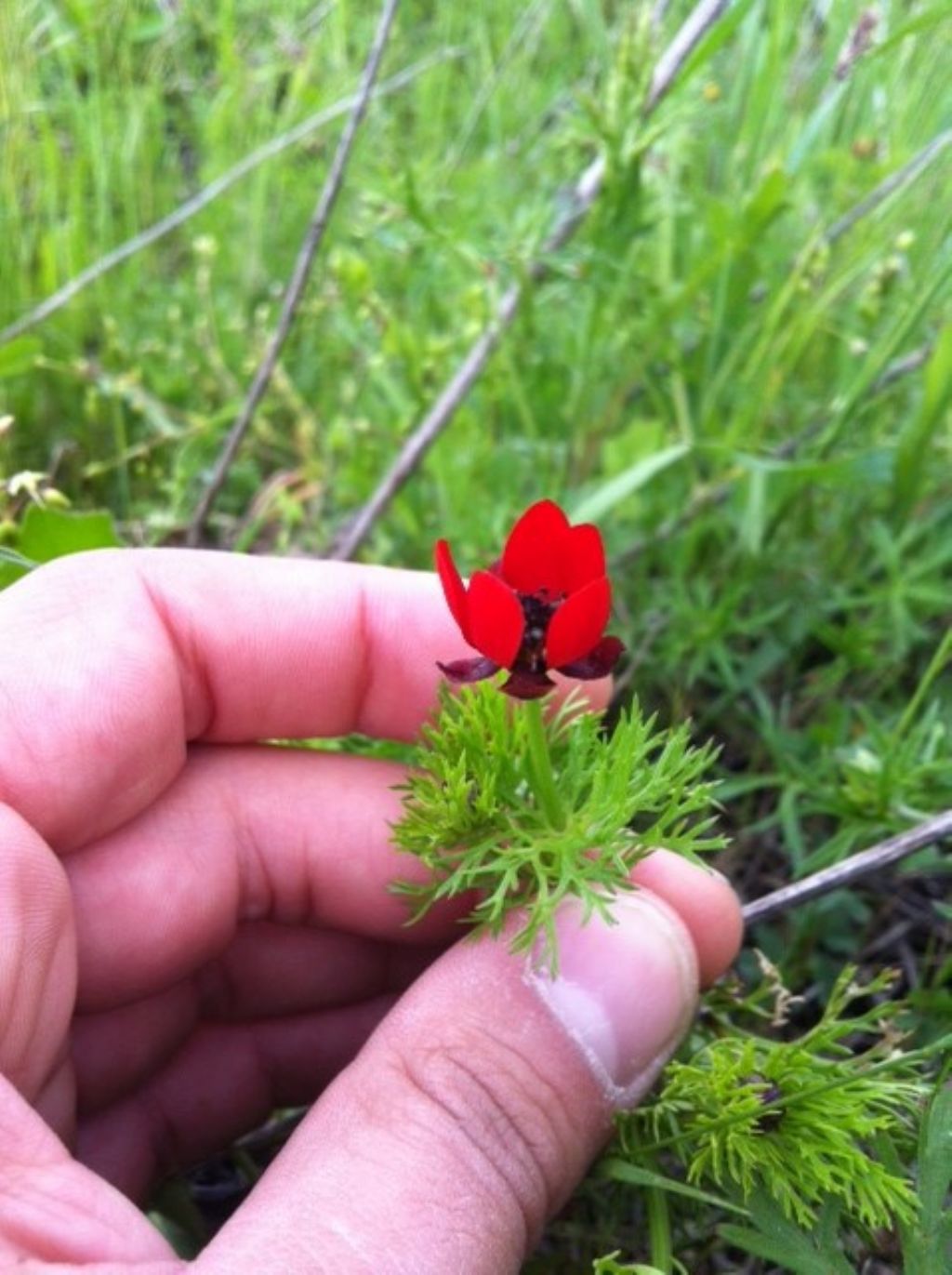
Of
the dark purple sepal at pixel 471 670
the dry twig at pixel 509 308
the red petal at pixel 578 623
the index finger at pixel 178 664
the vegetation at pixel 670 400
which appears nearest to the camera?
the red petal at pixel 578 623

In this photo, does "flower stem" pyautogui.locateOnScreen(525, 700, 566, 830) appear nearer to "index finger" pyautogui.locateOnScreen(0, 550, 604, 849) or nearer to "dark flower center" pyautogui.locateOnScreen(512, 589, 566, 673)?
"dark flower center" pyautogui.locateOnScreen(512, 589, 566, 673)

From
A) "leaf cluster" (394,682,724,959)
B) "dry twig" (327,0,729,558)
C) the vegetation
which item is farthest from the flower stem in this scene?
→ "dry twig" (327,0,729,558)

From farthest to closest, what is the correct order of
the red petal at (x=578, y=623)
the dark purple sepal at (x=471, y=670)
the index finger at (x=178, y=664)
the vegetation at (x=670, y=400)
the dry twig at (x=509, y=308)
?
the dry twig at (x=509, y=308), the vegetation at (x=670, y=400), the index finger at (x=178, y=664), the dark purple sepal at (x=471, y=670), the red petal at (x=578, y=623)

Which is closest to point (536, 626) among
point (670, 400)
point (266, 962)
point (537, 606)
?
point (537, 606)

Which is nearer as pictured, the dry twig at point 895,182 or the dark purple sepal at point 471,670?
the dark purple sepal at point 471,670

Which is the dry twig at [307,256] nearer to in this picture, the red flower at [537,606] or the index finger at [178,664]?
the index finger at [178,664]

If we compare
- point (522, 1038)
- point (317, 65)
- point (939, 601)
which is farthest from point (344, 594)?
point (317, 65)

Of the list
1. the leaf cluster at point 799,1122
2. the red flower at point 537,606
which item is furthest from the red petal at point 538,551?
the leaf cluster at point 799,1122
